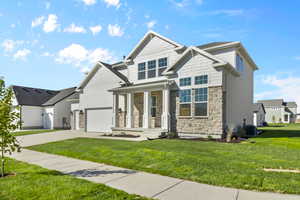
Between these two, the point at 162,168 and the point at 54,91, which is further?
the point at 54,91

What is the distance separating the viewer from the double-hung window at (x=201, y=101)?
40.7 feet

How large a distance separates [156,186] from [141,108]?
12.8m

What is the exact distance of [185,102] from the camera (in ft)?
43.4

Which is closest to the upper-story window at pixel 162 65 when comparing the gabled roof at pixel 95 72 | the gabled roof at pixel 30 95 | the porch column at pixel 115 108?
the gabled roof at pixel 95 72

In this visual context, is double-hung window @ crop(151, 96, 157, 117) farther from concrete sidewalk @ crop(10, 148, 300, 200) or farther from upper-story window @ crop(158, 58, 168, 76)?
concrete sidewalk @ crop(10, 148, 300, 200)

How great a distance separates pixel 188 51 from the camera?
13102 millimetres

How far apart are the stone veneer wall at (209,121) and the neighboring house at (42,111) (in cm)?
2055

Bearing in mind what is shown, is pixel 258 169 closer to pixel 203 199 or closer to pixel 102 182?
pixel 203 199

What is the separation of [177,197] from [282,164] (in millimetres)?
4187

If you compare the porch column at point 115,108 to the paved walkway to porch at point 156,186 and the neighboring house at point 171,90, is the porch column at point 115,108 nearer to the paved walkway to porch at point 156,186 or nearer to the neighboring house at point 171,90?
the neighboring house at point 171,90

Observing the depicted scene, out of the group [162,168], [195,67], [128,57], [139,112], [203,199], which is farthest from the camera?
[128,57]

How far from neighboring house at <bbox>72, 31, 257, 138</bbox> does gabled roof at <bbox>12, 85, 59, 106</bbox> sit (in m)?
12.9

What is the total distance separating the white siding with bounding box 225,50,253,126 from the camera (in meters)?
13.2

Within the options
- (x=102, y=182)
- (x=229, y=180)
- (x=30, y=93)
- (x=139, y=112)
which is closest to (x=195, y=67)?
(x=139, y=112)
